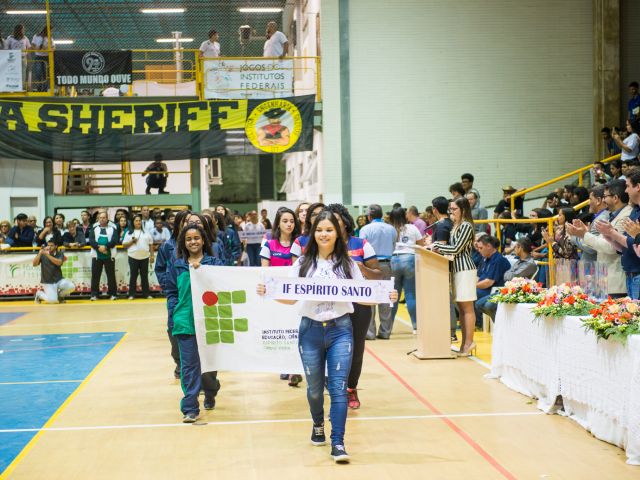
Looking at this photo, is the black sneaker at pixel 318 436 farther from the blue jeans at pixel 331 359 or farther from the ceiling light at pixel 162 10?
the ceiling light at pixel 162 10

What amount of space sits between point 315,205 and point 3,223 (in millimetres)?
13696

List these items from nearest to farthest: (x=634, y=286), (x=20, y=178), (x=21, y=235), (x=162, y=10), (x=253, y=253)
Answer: (x=634, y=286)
(x=253, y=253)
(x=21, y=235)
(x=20, y=178)
(x=162, y=10)

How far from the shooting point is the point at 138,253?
18578 millimetres

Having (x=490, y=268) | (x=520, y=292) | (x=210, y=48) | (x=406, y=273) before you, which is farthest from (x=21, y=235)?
(x=520, y=292)

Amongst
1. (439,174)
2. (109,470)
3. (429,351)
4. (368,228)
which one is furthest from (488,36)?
(109,470)

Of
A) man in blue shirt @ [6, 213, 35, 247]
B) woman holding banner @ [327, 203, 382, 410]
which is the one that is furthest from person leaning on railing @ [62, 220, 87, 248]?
woman holding banner @ [327, 203, 382, 410]

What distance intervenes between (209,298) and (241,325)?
1.48 ft

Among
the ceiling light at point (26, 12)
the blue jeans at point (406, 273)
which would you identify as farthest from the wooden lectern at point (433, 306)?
the ceiling light at point (26, 12)

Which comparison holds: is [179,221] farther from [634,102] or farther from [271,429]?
[634,102]

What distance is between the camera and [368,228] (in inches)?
463

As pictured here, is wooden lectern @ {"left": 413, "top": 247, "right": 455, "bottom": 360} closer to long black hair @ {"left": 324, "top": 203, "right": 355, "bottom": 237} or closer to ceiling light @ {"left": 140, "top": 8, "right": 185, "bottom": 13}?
long black hair @ {"left": 324, "top": 203, "right": 355, "bottom": 237}

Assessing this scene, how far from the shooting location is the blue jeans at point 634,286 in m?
7.05

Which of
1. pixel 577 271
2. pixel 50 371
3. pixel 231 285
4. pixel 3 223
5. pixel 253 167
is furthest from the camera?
pixel 253 167

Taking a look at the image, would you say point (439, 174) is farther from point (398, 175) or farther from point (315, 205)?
point (315, 205)
